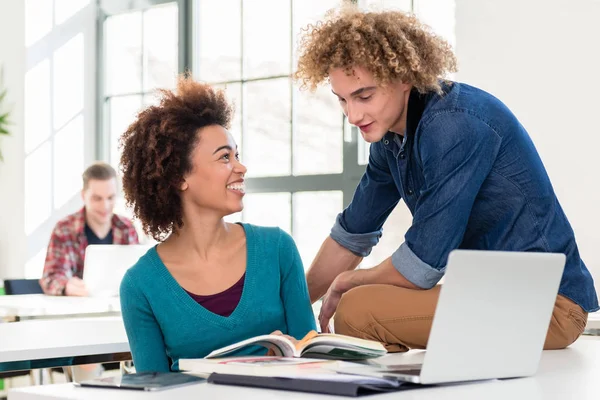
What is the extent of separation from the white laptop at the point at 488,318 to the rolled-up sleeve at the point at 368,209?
43.9 inches

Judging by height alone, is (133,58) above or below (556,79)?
above

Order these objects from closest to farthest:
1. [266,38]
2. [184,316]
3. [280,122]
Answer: [184,316] < [280,122] < [266,38]

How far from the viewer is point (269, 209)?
5.90m

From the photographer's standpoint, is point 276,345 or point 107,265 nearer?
point 276,345

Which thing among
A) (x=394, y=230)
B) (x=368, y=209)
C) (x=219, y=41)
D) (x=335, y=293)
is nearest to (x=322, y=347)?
(x=335, y=293)

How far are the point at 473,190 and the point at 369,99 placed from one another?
1.11 feet

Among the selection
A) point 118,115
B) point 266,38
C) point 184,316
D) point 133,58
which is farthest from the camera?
point 118,115

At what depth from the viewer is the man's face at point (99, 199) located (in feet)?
16.2

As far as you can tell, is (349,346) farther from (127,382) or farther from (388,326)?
(388,326)

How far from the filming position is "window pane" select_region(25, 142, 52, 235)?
22.5 ft

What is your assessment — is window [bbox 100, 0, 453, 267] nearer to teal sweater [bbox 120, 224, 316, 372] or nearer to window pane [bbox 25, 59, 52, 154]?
window pane [bbox 25, 59, 52, 154]

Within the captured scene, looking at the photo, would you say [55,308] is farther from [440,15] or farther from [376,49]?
[440,15]

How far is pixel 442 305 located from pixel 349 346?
322mm

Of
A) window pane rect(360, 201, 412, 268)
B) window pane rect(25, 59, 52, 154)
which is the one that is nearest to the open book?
window pane rect(360, 201, 412, 268)
